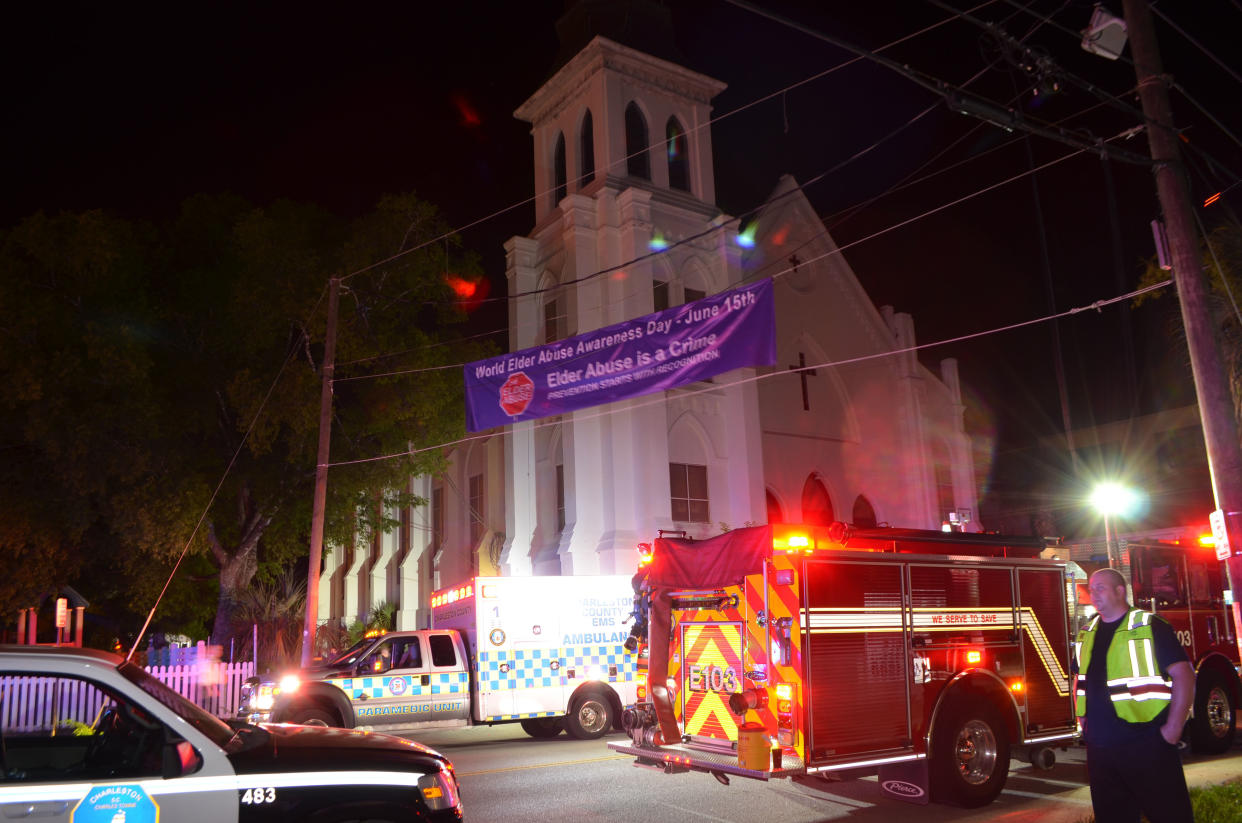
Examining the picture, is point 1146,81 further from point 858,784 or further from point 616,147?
point 616,147

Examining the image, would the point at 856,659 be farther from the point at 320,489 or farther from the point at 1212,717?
the point at 320,489

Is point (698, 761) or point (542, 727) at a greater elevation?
point (698, 761)

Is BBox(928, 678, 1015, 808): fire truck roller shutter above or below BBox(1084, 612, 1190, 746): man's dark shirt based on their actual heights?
below

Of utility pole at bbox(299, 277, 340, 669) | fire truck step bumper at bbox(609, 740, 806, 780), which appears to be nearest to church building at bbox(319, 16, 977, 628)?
utility pole at bbox(299, 277, 340, 669)

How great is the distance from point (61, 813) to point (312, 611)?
45.7ft

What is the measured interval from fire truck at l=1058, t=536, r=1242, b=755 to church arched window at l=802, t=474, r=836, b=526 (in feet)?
54.9

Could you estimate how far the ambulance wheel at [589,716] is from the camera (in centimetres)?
1484

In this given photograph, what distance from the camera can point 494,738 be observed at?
15758mm

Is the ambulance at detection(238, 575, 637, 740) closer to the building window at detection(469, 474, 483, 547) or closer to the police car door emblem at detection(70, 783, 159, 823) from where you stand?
the police car door emblem at detection(70, 783, 159, 823)

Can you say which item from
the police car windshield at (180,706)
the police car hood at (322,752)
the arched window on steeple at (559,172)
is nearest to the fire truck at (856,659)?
the police car hood at (322,752)

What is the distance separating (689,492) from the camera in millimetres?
26094

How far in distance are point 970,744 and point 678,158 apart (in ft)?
74.8

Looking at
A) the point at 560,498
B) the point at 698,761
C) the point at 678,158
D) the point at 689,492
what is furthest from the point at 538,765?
the point at 678,158

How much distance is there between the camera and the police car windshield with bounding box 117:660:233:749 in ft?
15.5
